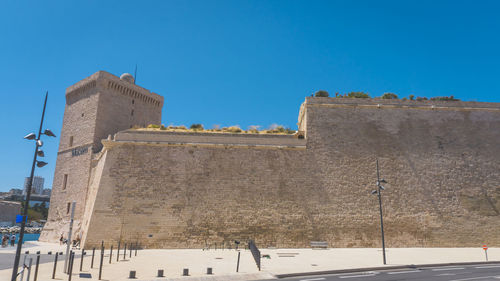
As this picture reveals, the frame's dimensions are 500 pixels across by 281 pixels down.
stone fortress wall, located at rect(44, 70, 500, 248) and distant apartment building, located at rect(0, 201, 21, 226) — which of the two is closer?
stone fortress wall, located at rect(44, 70, 500, 248)

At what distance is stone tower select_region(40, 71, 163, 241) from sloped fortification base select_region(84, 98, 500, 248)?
7.21m

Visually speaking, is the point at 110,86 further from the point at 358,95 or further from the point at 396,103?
the point at 396,103

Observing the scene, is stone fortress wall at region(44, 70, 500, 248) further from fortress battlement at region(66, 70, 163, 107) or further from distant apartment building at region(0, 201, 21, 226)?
distant apartment building at region(0, 201, 21, 226)

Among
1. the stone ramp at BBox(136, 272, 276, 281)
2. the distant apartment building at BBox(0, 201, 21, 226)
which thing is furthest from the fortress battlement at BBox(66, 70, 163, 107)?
the distant apartment building at BBox(0, 201, 21, 226)

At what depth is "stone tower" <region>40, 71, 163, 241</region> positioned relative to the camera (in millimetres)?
23656

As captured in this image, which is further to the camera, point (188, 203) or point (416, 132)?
point (416, 132)

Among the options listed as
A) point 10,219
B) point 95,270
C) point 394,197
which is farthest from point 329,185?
point 10,219

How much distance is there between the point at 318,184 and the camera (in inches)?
734

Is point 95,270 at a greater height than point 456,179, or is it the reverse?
point 456,179

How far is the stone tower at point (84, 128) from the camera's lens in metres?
23.7

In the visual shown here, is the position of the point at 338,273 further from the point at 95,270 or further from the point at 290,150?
the point at 290,150

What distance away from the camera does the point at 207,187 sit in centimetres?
1812

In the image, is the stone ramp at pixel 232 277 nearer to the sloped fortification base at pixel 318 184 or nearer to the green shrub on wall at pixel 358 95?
the sloped fortification base at pixel 318 184

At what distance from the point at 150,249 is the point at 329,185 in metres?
11.2
